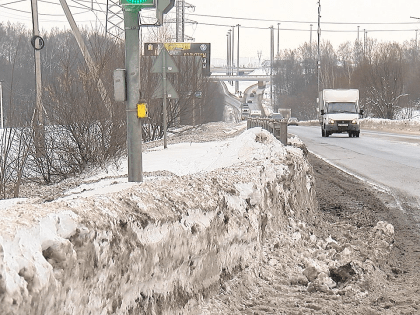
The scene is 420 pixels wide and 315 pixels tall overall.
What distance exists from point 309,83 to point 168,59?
104322 millimetres

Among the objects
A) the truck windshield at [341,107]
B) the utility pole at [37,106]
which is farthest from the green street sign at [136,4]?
the truck windshield at [341,107]

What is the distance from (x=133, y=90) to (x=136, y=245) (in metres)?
4.28

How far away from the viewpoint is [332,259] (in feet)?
20.6

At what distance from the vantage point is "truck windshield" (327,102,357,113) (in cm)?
3688

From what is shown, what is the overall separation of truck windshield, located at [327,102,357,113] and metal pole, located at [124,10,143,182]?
29974mm

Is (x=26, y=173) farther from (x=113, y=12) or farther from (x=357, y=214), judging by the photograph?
(x=113, y=12)

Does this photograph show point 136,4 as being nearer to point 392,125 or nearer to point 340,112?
point 340,112

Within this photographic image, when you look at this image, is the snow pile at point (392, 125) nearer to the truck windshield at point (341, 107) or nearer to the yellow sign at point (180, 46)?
the truck windshield at point (341, 107)

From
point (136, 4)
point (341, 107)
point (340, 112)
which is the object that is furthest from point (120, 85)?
point (341, 107)


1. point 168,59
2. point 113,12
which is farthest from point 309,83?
point 168,59

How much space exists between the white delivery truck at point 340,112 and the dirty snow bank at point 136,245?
97.9 ft

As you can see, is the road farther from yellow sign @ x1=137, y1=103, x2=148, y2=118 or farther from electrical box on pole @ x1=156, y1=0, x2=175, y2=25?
electrical box on pole @ x1=156, y1=0, x2=175, y2=25

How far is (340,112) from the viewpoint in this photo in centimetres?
3672

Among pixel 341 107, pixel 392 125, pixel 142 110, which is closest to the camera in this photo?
pixel 142 110
